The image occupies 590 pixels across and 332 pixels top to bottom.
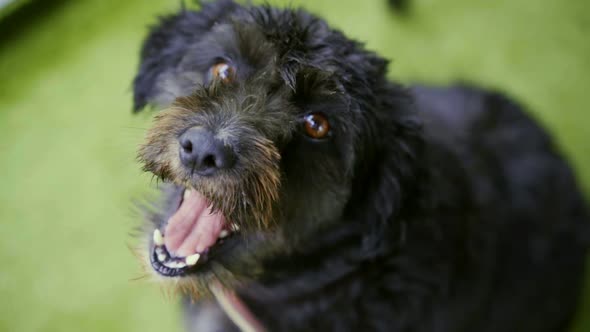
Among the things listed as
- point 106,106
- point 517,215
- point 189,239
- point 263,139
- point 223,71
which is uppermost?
point 106,106

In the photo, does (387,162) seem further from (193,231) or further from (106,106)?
(106,106)

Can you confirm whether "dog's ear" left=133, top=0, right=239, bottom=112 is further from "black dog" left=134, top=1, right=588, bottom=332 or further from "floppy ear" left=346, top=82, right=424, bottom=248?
"floppy ear" left=346, top=82, right=424, bottom=248

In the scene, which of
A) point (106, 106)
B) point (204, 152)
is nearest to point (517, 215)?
point (204, 152)

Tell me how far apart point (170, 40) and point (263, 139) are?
25.2 inches

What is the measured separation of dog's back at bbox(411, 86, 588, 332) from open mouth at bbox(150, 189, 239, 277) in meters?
0.83

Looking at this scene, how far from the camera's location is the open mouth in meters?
1.64

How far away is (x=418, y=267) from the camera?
1853 mm

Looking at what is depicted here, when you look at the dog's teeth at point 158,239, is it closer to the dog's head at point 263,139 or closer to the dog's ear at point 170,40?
the dog's head at point 263,139

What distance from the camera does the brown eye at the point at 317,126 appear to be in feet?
5.26

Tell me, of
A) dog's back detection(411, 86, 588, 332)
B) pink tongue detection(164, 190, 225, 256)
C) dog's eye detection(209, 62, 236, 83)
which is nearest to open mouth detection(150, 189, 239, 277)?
pink tongue detection(164, 190, 225, 256)

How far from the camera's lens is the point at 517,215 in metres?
2.14

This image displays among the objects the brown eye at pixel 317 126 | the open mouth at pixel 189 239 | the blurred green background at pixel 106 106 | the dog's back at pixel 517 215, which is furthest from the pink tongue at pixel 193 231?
the dog's back at pixel 517 215

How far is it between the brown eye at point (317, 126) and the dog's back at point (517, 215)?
521mm

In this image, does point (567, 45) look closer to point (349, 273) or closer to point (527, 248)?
point (527, 248)
